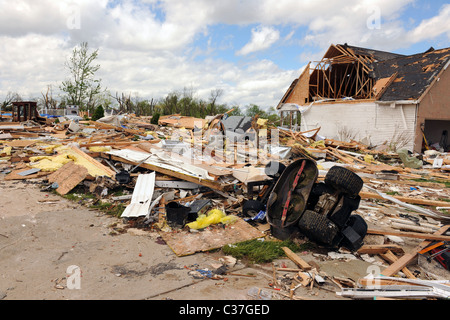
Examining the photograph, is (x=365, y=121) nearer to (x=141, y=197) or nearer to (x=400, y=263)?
(x=400, y=263)

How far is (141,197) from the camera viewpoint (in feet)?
20.2

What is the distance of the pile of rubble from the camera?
4387 mm

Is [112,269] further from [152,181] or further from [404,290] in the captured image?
[404,290]

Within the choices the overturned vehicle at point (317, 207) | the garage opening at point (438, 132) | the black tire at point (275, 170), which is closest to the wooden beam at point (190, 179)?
the black tire at point (275, 170)

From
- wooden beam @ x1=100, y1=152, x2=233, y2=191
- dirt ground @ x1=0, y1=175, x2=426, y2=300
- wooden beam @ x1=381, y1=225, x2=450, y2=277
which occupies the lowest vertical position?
dirt ground @ x1=0, y1=175, x2=426, y2=300

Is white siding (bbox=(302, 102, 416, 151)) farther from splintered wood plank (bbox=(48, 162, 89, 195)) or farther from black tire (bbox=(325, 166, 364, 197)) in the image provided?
splintered wood plank (bbox=(48, 162, 89, 195))

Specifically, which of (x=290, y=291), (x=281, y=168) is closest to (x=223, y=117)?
(x=281, y=168)

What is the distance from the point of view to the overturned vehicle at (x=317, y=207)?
437cm

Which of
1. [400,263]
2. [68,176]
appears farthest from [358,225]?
[68,176]

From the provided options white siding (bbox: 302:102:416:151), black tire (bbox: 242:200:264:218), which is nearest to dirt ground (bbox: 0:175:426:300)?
black tire (bbox: 242:200:264:218)

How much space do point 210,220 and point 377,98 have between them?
16.6 meters

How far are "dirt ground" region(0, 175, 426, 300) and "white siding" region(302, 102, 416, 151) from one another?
15.4 meters

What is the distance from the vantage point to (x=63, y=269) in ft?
12.6

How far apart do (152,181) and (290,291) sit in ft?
14.0
